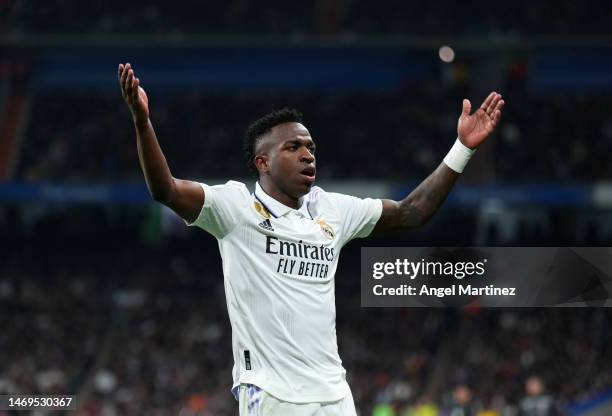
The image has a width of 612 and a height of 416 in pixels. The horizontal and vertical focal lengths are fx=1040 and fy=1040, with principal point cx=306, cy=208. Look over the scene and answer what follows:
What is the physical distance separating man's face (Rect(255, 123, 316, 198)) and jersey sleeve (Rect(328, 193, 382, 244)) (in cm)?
27

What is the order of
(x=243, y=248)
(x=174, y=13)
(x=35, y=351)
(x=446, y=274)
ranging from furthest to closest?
(x=174, y=13) → (x=35, y=351) → (x=446, y=274) → (x=243, y=248)

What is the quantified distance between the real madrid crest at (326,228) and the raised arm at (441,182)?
1.13 ft

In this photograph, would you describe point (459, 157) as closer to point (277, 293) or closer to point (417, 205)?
point (417, 205)

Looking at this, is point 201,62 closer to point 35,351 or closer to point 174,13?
point 174,13

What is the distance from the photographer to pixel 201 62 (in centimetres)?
2486

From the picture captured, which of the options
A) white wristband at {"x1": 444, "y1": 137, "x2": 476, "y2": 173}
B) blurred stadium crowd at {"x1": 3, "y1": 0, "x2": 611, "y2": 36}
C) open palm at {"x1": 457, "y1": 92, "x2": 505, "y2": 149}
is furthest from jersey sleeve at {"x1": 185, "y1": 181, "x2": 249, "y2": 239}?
blurred stadium crowd at {"x1": 3, "y1": 0, "x2": 611, "y2": 36}

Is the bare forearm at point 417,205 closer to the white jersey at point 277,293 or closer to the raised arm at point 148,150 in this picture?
the white jersey at point 277,293

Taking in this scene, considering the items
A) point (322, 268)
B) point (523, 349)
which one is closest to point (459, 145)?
point (322, 268)

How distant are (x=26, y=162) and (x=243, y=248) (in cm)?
2059

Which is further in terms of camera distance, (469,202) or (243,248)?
(469,202)

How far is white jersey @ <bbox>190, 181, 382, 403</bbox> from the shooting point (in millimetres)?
4344

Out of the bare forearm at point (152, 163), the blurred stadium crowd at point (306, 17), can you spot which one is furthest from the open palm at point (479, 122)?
the blurred stadium crowd at point (306, 17)

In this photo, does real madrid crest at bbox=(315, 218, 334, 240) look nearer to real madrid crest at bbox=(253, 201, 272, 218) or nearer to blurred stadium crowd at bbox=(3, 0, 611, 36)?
real madrid crest at bbox=(253, 201, 272, 218)
